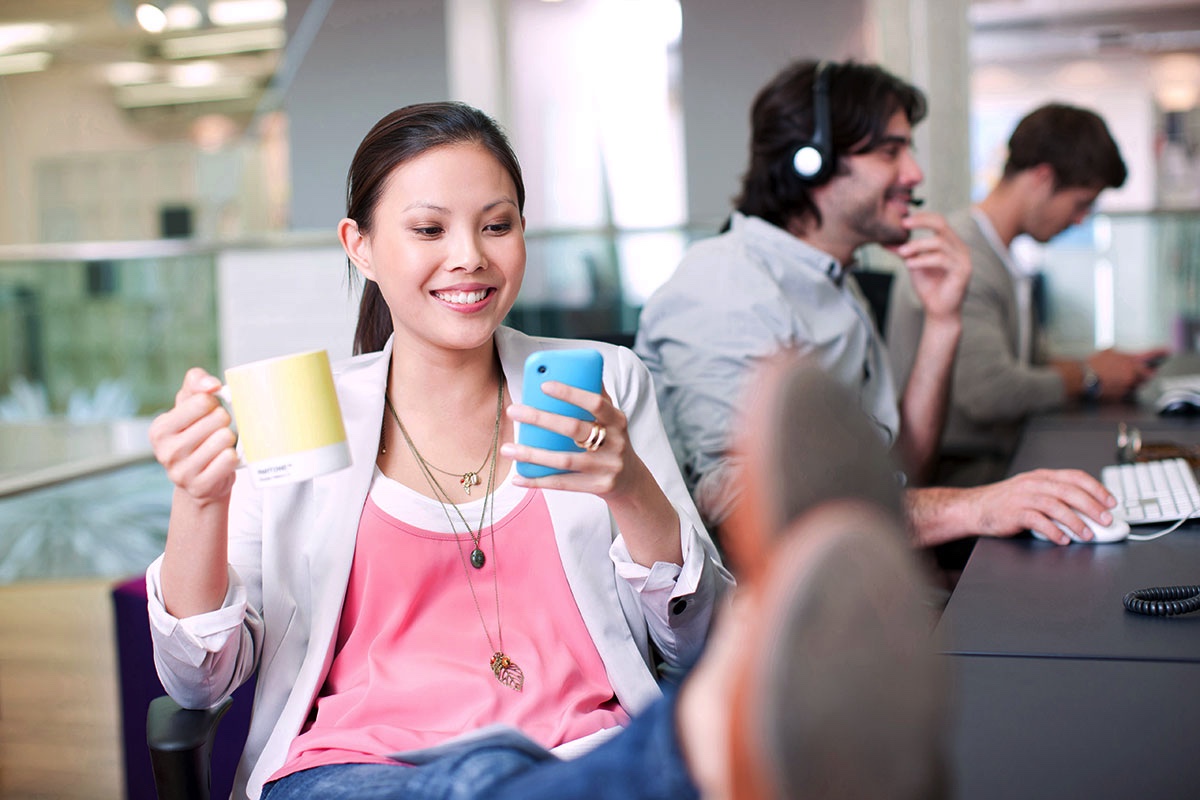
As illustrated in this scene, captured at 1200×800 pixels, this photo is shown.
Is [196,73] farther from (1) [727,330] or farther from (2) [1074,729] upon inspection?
(2) [1074,729]

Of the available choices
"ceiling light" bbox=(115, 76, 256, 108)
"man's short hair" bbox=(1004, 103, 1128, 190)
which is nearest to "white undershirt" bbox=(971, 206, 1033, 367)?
"man's short hair" bbox=(1004, 103, 1128, 190)

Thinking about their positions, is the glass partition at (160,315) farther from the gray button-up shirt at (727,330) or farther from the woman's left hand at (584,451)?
the woman's left hand at (584,451)

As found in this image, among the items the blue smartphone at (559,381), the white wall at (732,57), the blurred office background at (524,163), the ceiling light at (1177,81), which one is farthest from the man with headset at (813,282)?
the ceiling light at (1177,81)

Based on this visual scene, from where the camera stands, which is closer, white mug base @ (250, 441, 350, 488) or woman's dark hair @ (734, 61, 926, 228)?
white mug base @ (250, 441, 350, 488)

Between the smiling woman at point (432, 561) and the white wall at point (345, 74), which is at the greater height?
the white wall at point (345, 74)

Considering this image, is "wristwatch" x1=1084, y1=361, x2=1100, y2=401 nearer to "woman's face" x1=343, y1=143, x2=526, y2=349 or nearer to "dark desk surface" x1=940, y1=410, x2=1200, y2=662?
"dark desk surface" x1=940, y1=410, x2=1200, y2=662

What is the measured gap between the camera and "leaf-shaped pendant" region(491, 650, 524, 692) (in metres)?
1.25

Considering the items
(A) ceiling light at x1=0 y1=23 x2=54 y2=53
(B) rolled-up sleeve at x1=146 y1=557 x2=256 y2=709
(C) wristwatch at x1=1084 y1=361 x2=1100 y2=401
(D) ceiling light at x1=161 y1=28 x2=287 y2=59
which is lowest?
(B) rolled-up sleeve at x1=146 y1=557 x2=256 y2=709

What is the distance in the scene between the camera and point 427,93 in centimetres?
405

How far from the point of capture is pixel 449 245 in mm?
1301

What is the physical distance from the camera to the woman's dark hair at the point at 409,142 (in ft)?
4.37

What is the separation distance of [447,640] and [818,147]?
4.36 ft

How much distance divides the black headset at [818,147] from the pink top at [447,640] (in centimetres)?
109

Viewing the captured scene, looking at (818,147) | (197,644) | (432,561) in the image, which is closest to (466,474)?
(432,561)
